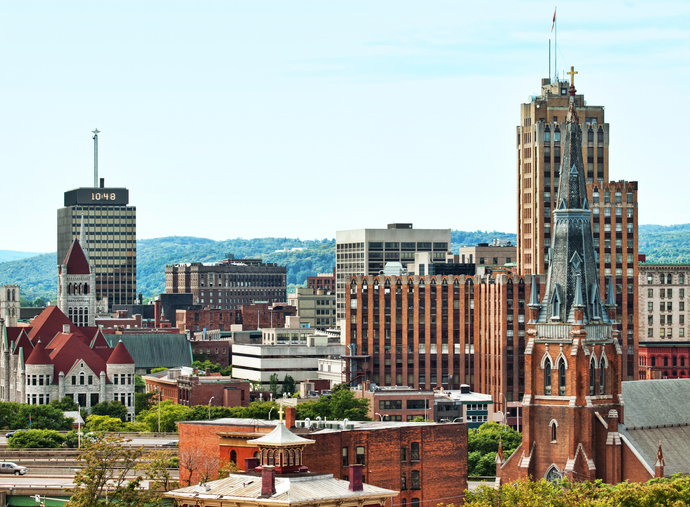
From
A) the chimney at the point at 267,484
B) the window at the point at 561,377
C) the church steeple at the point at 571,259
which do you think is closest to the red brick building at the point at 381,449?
the window at the point at 561,377

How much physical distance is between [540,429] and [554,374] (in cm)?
502

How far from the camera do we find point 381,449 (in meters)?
144

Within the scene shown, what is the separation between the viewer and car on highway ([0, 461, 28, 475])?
515 feet

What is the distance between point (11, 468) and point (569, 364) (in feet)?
201

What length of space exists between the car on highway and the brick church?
5138cm

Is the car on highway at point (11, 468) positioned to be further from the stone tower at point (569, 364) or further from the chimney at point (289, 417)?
the stone tower at point (569, 364)

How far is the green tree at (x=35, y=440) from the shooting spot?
18650 cm

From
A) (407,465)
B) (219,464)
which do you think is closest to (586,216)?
(407,465)

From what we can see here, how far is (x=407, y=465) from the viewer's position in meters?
148

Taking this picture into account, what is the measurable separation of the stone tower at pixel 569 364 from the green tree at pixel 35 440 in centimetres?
7166

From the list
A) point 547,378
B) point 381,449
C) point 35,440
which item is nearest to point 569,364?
point 547,378

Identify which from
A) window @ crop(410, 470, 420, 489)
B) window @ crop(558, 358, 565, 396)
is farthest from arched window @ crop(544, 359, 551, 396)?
window @ crop(410, 470, 420, 489)

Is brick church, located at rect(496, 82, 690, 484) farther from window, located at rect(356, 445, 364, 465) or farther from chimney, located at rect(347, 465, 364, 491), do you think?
chimney, located at rect(347, 465, 364, 491)

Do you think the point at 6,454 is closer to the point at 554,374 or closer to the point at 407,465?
the point at 407,465
